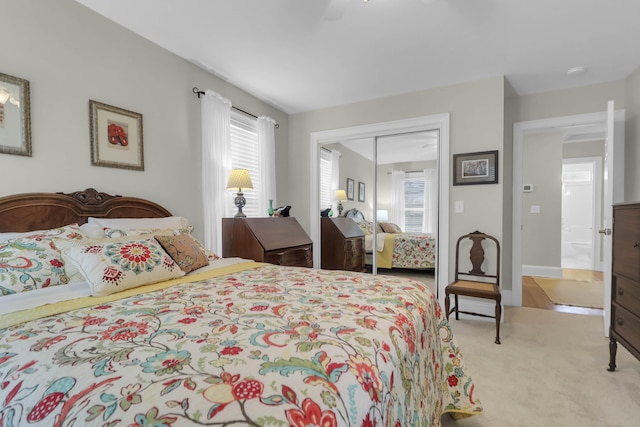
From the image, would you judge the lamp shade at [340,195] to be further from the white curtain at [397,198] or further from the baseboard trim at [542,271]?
the baseboard trim at [542,271]

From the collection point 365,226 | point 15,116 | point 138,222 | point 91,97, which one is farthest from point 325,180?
point 15,116

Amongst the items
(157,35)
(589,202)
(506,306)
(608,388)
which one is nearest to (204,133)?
(157,35)

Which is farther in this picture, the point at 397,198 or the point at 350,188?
the point at 350,188

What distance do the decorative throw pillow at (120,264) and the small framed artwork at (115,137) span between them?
0.96 m

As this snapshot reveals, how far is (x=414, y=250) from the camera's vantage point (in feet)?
11.8

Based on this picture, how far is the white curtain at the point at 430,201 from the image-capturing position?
3416mm

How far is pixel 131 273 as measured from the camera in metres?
1.46

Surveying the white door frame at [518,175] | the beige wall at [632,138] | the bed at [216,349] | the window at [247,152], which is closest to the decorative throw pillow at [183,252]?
the bed at [216,349]

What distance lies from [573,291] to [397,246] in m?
2.54

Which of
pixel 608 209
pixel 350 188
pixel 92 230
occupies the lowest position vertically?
pixel 92 230

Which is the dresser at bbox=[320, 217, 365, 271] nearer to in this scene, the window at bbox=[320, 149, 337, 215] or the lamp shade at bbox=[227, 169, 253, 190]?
the window at bbox=[320, 149, 337, 215]

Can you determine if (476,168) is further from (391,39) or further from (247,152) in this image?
(247,152)

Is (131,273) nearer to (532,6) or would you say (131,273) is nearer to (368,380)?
(368,380)

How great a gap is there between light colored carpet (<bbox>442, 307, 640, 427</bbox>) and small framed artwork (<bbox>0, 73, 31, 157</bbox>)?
283cm
